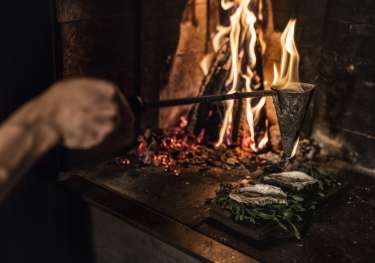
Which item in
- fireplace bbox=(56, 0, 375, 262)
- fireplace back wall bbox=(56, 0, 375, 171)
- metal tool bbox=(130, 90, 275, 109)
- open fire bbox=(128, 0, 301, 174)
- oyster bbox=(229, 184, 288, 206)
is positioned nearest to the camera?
metal tool bbox=(130, 90, 275, 109)

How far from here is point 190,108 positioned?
6.22 m

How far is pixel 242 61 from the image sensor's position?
5.82m

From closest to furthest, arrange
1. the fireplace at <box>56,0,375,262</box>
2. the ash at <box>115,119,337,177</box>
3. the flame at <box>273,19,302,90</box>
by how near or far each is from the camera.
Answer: the fireplace at <box>56,0,375,262</box>
the ash at <box>115,119,337,177</box>
the flame at <box>273,19,302,90</box>

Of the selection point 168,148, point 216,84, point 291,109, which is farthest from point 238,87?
point 291,109

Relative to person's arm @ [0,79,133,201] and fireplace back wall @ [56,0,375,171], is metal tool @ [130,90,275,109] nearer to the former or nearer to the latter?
person's arm @ [0,79,133,201]

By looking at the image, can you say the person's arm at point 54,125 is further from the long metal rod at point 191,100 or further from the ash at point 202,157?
the ash at point 202,157

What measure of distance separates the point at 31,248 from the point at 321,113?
3300 millimetres

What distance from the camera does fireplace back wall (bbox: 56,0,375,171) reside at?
16.8 ft

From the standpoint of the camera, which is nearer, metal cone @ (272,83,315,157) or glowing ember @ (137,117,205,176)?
metal cone @ (272,83,315,157)

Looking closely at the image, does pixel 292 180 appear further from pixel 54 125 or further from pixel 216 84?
pixel 54 125

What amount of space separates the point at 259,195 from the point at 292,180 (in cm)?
43

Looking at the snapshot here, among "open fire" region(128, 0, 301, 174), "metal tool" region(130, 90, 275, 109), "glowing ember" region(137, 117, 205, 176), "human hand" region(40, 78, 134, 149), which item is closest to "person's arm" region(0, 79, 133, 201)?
"human hand" region(40, 78, 134, 149)

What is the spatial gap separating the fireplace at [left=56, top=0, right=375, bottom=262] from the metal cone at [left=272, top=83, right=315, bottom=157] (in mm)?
744

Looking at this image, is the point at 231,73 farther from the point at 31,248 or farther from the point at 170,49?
the point at 31,248
